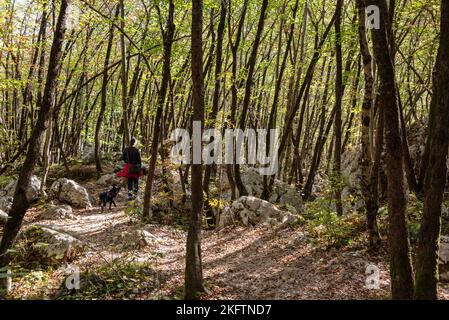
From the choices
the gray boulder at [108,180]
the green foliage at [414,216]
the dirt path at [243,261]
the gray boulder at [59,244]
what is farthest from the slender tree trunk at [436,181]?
the gray boulder at [108,180]

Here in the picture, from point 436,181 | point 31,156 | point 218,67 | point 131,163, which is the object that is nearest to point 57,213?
point 131,163

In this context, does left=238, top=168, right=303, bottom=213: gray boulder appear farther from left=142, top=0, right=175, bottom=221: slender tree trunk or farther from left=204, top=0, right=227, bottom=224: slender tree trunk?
left=142, top=0, right=175, bottom=221: slender tree trunk

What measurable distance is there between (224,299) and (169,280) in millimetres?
1454

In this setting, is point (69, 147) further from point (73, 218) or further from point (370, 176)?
point (370, 176)

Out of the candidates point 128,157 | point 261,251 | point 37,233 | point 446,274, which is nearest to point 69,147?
point 128,157

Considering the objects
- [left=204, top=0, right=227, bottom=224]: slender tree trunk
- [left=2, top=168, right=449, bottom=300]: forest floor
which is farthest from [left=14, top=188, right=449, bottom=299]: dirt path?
[left=204, top=0, right=227, bottom=224]: slender tree trunk

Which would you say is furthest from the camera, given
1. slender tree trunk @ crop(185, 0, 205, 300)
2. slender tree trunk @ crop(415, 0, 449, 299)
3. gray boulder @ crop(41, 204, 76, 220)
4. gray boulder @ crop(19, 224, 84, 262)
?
gray boulder @ crop(41, 204, 76, 220)

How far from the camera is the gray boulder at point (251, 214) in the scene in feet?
40.4

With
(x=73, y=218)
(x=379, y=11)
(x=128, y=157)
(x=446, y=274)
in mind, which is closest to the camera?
(x=379, y=11)

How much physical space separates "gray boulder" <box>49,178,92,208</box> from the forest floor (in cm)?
294

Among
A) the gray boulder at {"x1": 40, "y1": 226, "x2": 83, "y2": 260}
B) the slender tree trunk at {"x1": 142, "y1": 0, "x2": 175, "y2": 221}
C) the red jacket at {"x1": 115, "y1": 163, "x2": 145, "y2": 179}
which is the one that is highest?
the slender tree trunk at {"x1": 142, "y1": 0, "x2": 175, "y2": 221}

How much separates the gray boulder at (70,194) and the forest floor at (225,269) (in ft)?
9.64

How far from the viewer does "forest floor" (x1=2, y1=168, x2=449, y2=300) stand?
22.2 ft

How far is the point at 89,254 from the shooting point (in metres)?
9.11
